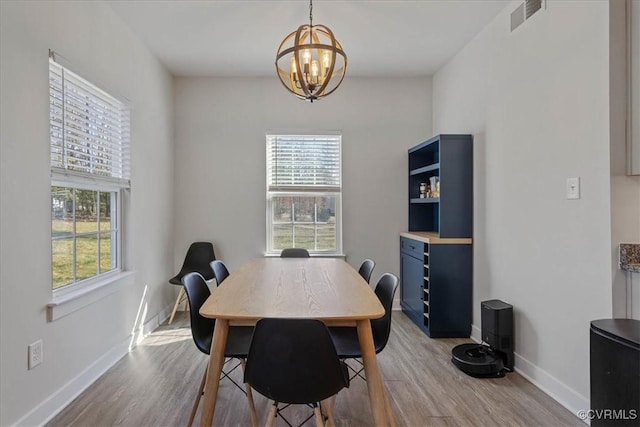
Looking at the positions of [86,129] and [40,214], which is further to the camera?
[86,129]

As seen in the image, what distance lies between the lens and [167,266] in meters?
4.11

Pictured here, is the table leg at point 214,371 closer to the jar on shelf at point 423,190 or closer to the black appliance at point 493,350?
the black appliance at point 493,350

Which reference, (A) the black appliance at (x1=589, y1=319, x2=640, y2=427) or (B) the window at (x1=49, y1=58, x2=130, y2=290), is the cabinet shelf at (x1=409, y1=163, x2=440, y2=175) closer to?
(A) the black appliance at (x1=589, y1=319, x2=640, y2=427)

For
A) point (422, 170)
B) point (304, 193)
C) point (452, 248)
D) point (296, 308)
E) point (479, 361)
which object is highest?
point (422, 170)

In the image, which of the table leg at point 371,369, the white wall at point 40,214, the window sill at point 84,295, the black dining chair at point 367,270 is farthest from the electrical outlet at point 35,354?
the black dining chair at point 367,270

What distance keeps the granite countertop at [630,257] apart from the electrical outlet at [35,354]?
3270 millimetres

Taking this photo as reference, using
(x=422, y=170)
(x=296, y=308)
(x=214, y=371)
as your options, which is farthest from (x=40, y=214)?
(x=422, y=170)

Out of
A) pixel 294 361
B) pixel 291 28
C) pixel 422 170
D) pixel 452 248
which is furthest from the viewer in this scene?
Answer: pixel 422 170

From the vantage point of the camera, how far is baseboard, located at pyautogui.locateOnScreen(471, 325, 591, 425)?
216 centimetres

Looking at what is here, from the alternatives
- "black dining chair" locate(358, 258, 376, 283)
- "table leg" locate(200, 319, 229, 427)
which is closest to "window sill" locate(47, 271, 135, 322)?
"table leg" locate(200, 319, 229, 427)

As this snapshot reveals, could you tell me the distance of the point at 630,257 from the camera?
74.5 inches

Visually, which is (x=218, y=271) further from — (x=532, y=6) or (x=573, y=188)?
(x=532, y=6)

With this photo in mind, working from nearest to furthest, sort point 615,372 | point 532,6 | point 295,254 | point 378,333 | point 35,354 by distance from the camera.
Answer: point 615,372
point 35,354
point 378,333
point 532,6
point 295,254

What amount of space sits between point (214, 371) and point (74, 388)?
1.35 metres
